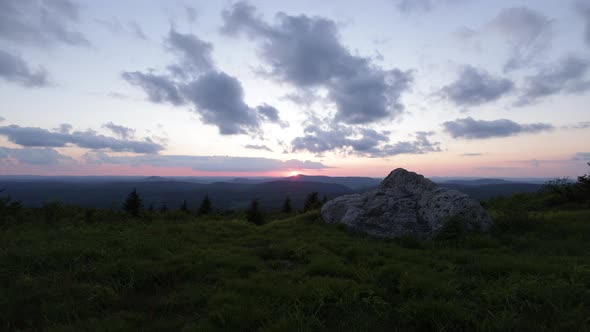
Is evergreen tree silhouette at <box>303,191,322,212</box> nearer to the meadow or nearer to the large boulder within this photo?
the large boulder

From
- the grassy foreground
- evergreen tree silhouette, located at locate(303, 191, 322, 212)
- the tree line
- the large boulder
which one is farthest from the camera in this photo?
evergreen tree silhouette, located at locate(303, 191, 322, 212)

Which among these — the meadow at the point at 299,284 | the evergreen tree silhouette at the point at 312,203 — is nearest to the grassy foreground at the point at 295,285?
the meadow at the point at 299,284

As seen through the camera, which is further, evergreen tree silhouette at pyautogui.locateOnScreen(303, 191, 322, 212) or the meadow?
evergreen tree silhouette at pyautogui.locateOnScreen(303, 191, 322, 212)

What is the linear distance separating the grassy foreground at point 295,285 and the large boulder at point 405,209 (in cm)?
153

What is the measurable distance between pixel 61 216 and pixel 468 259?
68.9 feet

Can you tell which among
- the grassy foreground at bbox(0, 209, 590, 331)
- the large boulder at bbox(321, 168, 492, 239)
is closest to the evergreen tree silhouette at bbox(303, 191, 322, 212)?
the large boulder at bbox(321, 168, 492, 239)

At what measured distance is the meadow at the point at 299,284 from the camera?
4.60 meters

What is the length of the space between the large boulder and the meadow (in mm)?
1182

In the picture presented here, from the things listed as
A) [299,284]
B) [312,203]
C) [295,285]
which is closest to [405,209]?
[299,284]

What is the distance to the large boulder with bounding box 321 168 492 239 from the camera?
11.6 metres

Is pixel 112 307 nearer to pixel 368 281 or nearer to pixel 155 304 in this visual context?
pixel 155 304

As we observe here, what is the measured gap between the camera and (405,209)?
13.4m

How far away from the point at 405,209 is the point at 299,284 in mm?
9019

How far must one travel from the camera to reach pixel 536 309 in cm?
475
